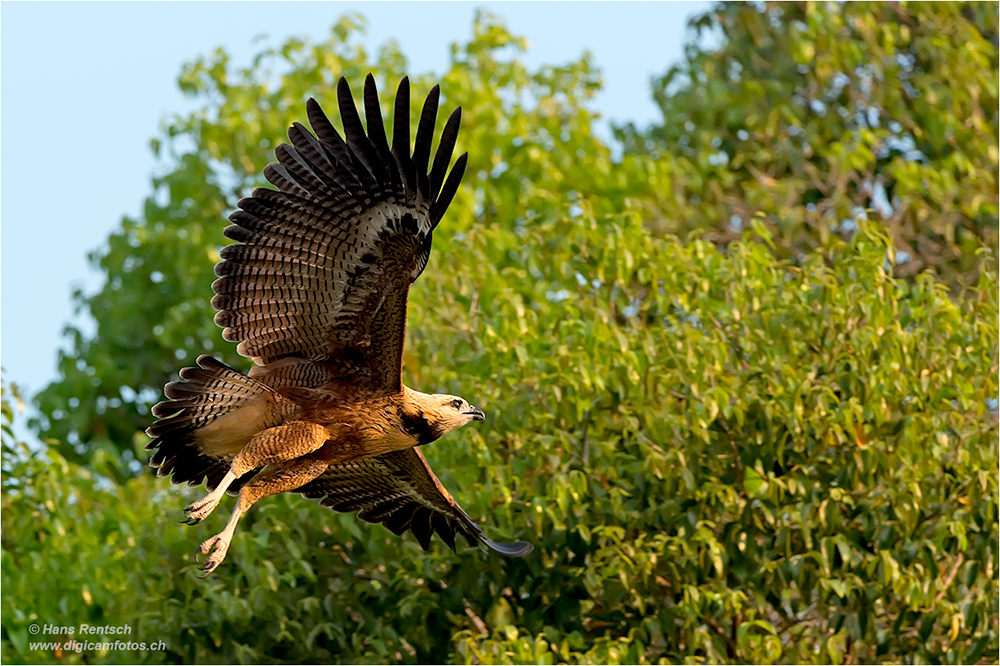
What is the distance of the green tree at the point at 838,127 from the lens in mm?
13078

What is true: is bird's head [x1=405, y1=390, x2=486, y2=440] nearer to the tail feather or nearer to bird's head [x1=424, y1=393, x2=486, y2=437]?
bird's head [x1=424, y1=393, x2=486, y2=437]

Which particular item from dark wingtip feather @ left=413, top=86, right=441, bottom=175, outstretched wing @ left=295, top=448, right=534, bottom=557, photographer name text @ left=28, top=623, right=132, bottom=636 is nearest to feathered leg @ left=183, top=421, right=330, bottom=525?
outstretched wing @ left=295, top=448, right=534, bottom=557

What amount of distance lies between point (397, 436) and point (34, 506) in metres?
4.40

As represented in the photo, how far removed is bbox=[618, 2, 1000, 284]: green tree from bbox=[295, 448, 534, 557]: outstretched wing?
5.36 metres

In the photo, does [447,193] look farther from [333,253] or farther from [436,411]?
[436,411]

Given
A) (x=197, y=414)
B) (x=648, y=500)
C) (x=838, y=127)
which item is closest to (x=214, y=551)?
(x=197, y=414)

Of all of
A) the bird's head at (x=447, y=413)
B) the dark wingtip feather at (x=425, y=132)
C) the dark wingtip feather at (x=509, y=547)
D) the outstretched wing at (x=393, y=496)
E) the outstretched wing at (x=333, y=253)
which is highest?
the dark wingtip feather at (x=425, y=132)

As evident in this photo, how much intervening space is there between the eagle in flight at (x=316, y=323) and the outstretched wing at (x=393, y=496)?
736 millimetres

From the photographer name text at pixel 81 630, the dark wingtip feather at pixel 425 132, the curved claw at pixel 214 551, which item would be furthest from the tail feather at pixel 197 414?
the photographer name text at pixel 81 630

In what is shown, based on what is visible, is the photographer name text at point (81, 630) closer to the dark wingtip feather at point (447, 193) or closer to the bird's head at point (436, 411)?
the bird's head at point (436, 411)

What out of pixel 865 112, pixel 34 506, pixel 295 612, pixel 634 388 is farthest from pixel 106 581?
pixel 865 112

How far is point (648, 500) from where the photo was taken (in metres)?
8.74

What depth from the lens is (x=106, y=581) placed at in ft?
31.8

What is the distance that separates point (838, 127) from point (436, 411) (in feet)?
29.1
